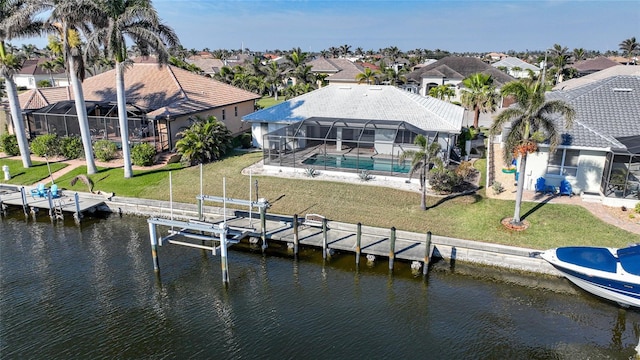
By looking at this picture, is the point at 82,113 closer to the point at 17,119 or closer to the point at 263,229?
the point at 17,119

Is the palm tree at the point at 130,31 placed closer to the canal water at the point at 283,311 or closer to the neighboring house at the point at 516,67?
the canal water at the point at 283,311

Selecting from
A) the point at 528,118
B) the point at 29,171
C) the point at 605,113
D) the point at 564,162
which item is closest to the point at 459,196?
the point at 564,162

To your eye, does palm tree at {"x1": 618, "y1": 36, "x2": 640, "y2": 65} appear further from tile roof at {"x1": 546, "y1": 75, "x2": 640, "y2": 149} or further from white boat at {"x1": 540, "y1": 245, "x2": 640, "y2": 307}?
white boat at {"x1": 540, "y1": 245, "x2": 640, "y2": 307}

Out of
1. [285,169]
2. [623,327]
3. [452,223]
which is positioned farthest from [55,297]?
[623,327]

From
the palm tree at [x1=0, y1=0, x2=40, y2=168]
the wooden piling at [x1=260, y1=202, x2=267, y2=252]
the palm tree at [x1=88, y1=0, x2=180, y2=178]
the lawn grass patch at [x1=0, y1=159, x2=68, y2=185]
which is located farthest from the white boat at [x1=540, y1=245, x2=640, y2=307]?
the palm tree at [x1=0, y1=0, x2=40, y2=168]

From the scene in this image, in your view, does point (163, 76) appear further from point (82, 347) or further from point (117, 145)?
point (82, 347)

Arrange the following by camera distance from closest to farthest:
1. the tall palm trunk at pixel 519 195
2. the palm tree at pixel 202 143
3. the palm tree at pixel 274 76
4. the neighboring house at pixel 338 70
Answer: the tall palm trunk at pixel 519 195 → the palm tree at pixel 202 143 → the palm tree at pixel 274 76 → the neighboring house at pixel 338 70

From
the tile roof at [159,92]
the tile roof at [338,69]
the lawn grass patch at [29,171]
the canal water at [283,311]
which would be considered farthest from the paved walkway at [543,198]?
the tile roof at [338,69]
